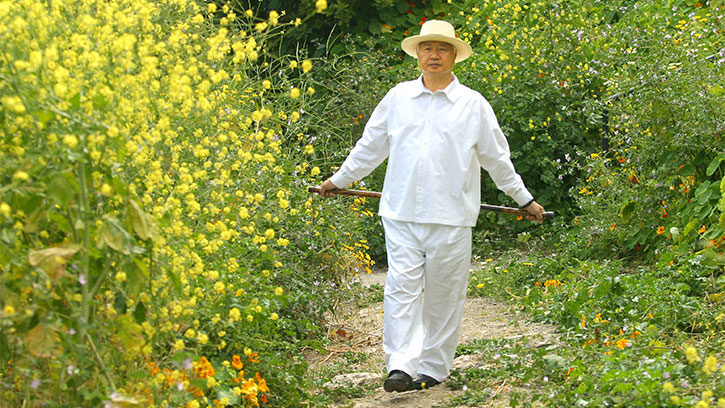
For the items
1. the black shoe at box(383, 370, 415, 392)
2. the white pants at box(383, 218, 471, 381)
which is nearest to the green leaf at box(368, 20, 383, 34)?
the white pants at box(383, 218, 471, 381)

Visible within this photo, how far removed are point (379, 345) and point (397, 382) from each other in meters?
1.23

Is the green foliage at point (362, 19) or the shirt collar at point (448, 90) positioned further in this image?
the green foliage at point (362, 19)

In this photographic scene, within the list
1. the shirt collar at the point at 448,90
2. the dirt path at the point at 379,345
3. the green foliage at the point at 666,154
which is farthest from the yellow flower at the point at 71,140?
the green foliage at the point at 666,154

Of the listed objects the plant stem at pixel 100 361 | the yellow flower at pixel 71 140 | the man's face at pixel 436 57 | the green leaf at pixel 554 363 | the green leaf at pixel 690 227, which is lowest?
the green leaf at pixel 554 363

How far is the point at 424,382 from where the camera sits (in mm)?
4523

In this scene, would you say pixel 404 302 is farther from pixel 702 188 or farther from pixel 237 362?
pixel 702 188

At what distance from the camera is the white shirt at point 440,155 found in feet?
14.5

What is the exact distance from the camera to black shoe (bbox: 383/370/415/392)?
433 centimetres

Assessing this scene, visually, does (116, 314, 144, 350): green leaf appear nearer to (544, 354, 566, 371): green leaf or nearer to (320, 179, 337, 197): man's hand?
(544, 354, 566, 371): green leaf

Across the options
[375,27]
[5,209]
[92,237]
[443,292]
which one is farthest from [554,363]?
[375,27]

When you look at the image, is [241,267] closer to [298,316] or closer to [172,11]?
[298,316]

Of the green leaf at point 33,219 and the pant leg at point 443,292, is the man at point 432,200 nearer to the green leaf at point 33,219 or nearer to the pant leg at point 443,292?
the pant leg at point 443,292

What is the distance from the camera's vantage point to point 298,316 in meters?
5.20

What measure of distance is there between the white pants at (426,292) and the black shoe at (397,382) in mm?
26
